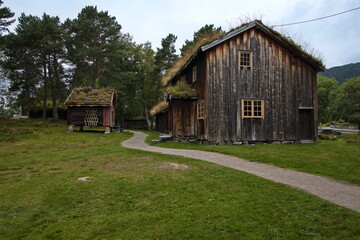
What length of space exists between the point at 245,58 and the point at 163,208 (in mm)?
14028

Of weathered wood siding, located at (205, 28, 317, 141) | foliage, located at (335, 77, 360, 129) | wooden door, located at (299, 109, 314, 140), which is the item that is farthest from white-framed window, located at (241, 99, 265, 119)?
foliage, located at (335, 77, 360, 129)

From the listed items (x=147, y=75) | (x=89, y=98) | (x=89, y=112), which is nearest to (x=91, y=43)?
(x=147, y=75)

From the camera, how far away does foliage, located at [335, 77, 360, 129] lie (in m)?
52.3

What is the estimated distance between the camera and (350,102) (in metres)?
53.9

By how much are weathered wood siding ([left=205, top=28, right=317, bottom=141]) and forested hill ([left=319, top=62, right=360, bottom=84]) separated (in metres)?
143

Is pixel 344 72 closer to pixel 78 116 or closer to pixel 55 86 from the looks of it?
pixel 55 86

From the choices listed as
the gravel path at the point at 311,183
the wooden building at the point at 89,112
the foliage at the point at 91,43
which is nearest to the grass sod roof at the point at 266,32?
the gravel path at the point at 311,183

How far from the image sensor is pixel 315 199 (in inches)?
222

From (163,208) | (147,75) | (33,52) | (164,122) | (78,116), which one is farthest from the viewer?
(147,75)

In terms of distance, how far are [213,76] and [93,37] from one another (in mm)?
28808

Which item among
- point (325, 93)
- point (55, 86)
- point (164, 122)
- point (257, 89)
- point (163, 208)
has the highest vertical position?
point (325, 93)

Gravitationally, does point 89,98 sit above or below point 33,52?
below

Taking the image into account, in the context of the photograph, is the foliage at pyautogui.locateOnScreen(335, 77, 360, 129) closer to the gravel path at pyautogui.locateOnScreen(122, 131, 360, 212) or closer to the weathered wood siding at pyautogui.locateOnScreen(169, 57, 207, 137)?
the weathered wood siding at pyautogui.locateOnScreen(169, 57, 207, 137)

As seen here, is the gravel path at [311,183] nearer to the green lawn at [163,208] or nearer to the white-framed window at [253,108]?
the green lawn at [163,208]
